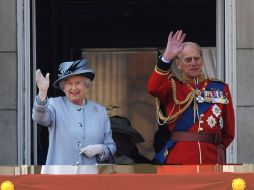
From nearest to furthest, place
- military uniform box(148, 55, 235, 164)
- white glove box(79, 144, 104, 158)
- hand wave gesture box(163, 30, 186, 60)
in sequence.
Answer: white glove box(79, 144, 104, 158) < hand wave gesture box(163, 30, 186, 60) < military uniform box(148, 55, 235, 164)

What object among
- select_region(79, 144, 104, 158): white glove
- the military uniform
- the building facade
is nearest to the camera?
select_region(79, 144, 104, 158): white glove

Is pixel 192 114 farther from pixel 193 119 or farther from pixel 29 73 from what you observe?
pixel 29 73

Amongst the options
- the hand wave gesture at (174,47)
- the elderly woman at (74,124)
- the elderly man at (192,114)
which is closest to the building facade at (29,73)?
the elderly man at (192,114)

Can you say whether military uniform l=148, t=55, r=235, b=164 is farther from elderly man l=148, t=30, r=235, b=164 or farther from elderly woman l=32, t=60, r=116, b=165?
elderly woman l=32, t=60, r=116, b=165

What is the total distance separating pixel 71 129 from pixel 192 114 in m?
0.91

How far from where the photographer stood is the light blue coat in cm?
687

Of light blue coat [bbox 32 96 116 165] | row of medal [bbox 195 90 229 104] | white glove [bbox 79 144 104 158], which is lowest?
white glove [bbox 79 144 104 158]

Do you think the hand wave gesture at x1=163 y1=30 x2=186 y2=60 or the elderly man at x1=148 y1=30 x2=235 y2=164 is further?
the elderly man at x1=148 y1=30 x2=235 y2=164

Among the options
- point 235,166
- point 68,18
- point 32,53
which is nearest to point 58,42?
point 68,18

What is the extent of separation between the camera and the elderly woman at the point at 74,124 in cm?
686

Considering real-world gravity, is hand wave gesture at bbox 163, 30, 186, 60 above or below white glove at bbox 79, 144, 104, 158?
above

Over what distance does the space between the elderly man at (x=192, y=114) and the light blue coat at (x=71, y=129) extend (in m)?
0.45

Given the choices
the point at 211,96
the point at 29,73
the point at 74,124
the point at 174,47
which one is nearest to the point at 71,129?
the point at 74,124

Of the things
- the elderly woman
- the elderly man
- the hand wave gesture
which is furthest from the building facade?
the hand wave gesture
